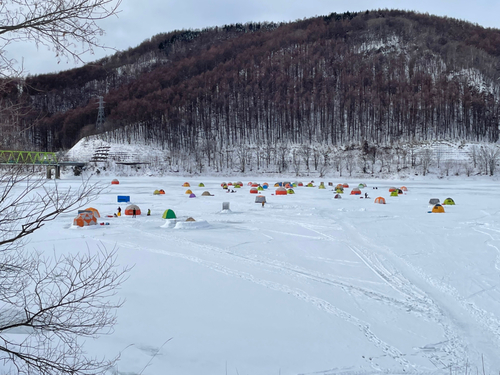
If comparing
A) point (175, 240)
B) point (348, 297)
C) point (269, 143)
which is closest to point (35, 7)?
point (348, 297)

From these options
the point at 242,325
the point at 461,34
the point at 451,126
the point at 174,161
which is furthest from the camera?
the point at 461,34

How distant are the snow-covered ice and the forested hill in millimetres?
77562

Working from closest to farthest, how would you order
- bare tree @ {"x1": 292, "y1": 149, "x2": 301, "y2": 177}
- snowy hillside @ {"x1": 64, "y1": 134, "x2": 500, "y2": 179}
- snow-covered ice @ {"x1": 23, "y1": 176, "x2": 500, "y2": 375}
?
snow-covered ice @ {"x1": 23, "y1": 176, "x2": 500, "y2": 375}
snowy hillside @ {"x1": 64, "y1": 134, "x2": 500, "y2": 179}
bare tree @ {"x1": 292, "y1": 149, "x2": 301, "y2": 177}

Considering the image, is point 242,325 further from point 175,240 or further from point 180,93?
point 180,93

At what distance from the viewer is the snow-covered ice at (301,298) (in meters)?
5.94

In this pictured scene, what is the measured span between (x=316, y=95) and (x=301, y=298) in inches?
4463

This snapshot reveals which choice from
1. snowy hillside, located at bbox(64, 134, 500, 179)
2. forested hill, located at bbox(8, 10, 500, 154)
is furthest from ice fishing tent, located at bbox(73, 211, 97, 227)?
forested hill, located at bbox(8, 10, 500, 154)

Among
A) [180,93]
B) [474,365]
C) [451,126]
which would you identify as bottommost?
[474,365]

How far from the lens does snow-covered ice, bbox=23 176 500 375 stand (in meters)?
5.94

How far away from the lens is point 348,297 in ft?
28.0

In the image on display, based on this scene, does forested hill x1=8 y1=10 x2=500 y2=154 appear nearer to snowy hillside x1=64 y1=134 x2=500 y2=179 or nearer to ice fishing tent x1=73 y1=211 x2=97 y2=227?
snowy hillside x1=64 y1=134 x2=500 y2=179

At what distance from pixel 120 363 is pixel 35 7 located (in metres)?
4.77

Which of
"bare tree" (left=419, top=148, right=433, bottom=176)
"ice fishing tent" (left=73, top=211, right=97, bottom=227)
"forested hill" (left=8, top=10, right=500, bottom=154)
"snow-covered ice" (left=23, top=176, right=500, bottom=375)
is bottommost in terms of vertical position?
"snow-covered ice" (left=23, top=176, right=500, bottom=375)

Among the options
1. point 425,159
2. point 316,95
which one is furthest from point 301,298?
point 316,95
